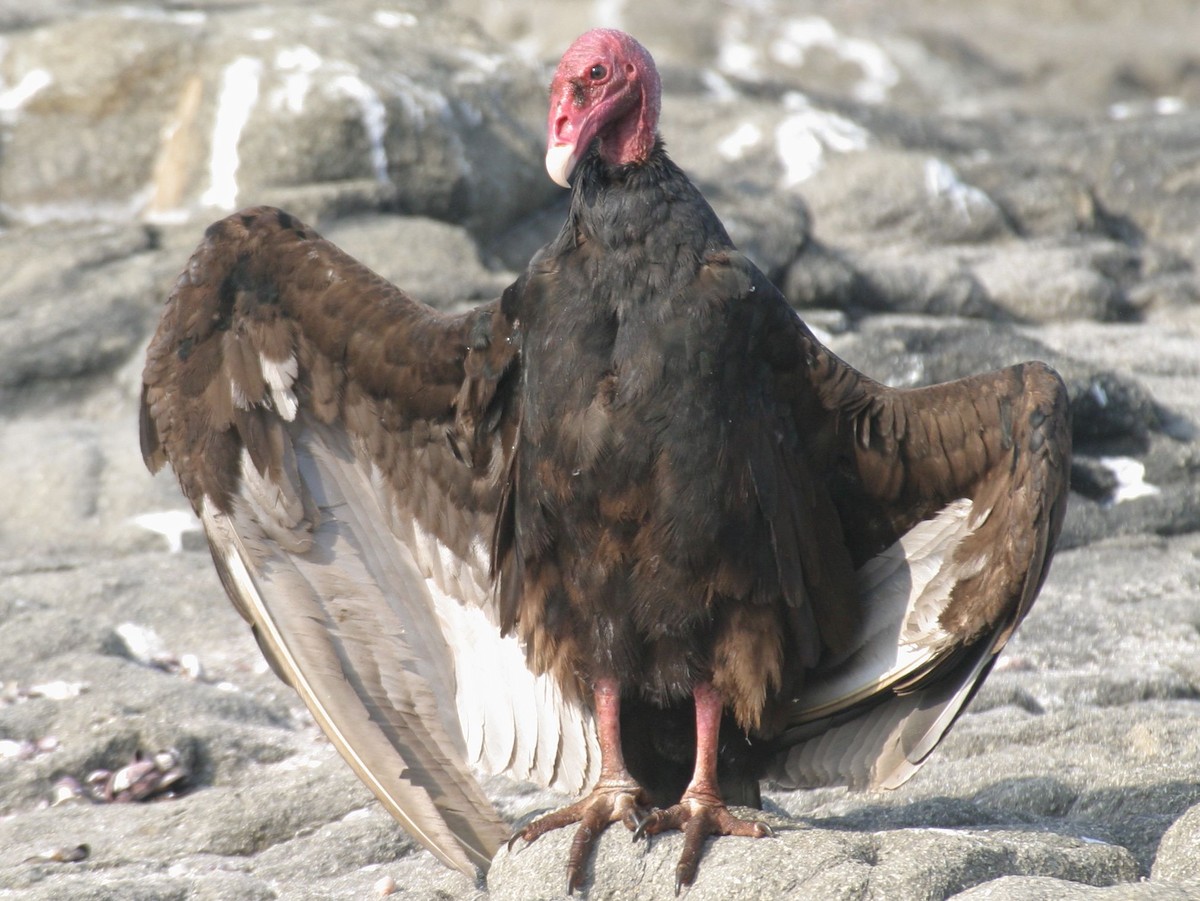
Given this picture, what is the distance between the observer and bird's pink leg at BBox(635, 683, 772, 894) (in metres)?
3.50

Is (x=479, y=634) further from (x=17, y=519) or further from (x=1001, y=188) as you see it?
(x=1001, y=188)

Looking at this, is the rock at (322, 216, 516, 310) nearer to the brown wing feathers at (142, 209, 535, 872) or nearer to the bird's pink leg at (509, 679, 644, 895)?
the brown wing feathers at (142, 209, 535, 872)

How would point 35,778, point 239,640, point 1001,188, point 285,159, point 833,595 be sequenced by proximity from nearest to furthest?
point 833,595, point 35,778, point 239,640, point 285,159, point 1001,188

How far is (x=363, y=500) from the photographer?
4336mm

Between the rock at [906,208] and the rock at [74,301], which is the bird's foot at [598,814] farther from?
the rock at [906,208]

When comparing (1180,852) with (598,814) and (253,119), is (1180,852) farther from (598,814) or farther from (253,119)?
(253,119)

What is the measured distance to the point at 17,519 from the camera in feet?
22.4

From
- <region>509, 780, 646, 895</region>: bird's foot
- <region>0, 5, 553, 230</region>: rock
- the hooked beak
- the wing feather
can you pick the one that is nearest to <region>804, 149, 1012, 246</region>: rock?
<region>0, 5, 553, 230</region>: rock

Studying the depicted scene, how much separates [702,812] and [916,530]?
0.94 meters

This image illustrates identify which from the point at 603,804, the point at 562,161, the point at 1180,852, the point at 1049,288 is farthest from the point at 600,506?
the point at 1049,288

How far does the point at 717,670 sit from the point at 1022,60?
1462 cm

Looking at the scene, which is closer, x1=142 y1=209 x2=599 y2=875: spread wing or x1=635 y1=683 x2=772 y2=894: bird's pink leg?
x1=635 y1=683 x2=772 y2=894: bird's pink leg

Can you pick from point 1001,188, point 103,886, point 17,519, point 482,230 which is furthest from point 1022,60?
point 103,886

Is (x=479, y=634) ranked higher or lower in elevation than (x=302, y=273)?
lower
